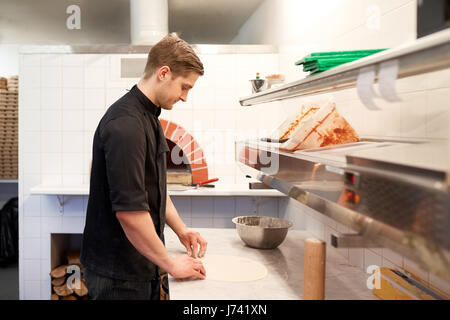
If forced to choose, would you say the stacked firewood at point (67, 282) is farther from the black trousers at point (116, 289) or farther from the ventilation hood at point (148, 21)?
the ventilation hood at point (148, 21)

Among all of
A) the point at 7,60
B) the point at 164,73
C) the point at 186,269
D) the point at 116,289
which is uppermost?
the point at 7,60

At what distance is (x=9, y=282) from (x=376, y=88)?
15.1 feet

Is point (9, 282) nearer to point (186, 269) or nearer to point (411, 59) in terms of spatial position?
point (186, 269)

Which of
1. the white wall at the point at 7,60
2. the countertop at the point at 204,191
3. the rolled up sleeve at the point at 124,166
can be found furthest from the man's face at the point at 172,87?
the white wall at the point at 7,60

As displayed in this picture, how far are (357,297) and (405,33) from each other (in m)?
0.94

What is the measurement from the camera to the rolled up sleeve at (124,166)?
1.49m

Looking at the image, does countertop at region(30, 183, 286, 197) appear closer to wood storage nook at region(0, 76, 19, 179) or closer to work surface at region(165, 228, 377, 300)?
work surface at region(165, 228, 377, 300)

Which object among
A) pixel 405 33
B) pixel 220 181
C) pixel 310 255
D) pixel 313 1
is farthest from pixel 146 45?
pixel 310 255

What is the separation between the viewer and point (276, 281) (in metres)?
1.60

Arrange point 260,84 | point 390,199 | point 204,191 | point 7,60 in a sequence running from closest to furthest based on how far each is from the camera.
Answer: point 390,199 → point 260,84 → point 204,191 → point 7,60

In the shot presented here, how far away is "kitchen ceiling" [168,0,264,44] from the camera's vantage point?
4758 millimetres

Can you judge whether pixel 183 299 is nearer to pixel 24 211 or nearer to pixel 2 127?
pixel 24 211

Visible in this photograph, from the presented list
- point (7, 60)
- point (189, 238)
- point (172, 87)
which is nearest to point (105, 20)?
point (7, 60)

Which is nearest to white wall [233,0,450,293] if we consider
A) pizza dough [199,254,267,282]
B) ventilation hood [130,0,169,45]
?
pizza dough [199,254,267,282]
